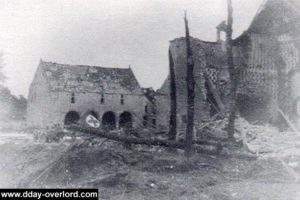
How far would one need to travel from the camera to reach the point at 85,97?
44.9m

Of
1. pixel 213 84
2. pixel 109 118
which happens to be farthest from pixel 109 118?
pixel 213 84

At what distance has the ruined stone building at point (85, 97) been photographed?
4306cm

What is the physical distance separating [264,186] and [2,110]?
150 ft

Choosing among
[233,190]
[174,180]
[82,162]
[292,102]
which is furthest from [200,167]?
[292,102]

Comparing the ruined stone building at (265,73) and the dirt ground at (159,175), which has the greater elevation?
the ruined stone building at (265,73)

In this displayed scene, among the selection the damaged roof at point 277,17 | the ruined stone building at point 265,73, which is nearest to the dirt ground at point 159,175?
the ruined stone building at point 265,73

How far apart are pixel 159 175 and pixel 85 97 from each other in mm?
32492

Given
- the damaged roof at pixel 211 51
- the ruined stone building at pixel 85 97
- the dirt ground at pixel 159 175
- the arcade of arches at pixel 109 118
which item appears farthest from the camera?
the arcade of arches at pixel 109 118

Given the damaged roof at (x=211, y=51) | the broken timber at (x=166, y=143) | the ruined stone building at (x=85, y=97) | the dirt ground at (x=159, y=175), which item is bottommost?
the dirt ground at (x=159, y=175)

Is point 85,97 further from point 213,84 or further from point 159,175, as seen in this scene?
point 159,175

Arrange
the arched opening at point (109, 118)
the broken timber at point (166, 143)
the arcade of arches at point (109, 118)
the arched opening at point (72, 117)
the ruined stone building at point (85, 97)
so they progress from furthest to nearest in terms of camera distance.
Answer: the arched opening at point (109, 118), the arcade of arches at point (109, 118), the arched opening at point (72, 117), the ruined stone building at point (85, 97), the broken timber at point (166, 143)

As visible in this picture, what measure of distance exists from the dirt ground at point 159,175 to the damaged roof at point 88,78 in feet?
84.8

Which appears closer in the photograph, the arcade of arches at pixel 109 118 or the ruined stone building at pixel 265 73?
the ruined stone building at pixel 265 73

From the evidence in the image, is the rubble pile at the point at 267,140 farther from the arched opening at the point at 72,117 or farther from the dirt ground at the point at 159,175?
the arched opening at the point at 72,117
